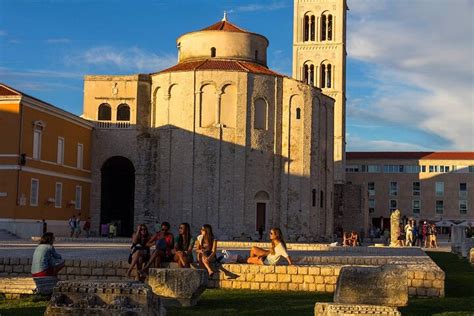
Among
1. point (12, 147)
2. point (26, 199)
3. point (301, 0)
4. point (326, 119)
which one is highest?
point (301, 0)

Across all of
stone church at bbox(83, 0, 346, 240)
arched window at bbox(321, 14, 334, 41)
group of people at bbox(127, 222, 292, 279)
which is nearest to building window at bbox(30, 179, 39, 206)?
stone church at bbox(83, 0, 346, 240)

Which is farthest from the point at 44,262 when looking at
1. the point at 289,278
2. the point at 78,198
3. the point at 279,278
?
the point at 78,198

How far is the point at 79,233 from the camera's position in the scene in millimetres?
37750

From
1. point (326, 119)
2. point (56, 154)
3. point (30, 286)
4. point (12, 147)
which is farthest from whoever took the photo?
point (326, 119)

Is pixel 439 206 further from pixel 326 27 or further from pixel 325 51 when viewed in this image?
pixel 326 27

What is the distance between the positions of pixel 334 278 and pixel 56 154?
87.8 feet

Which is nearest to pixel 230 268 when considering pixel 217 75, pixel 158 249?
pixel 158 249

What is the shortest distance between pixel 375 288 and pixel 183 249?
473cm

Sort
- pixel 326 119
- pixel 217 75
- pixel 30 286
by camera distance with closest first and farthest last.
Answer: pixel 30 286 → pixel 217 75 → pixel 326 119

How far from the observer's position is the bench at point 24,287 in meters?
11.1

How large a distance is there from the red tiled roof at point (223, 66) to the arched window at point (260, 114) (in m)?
1.74

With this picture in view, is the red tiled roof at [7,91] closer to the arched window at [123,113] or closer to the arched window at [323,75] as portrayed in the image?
the arched window at [123,113]

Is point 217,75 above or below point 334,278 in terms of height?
above

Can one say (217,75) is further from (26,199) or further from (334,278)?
(334,278)
